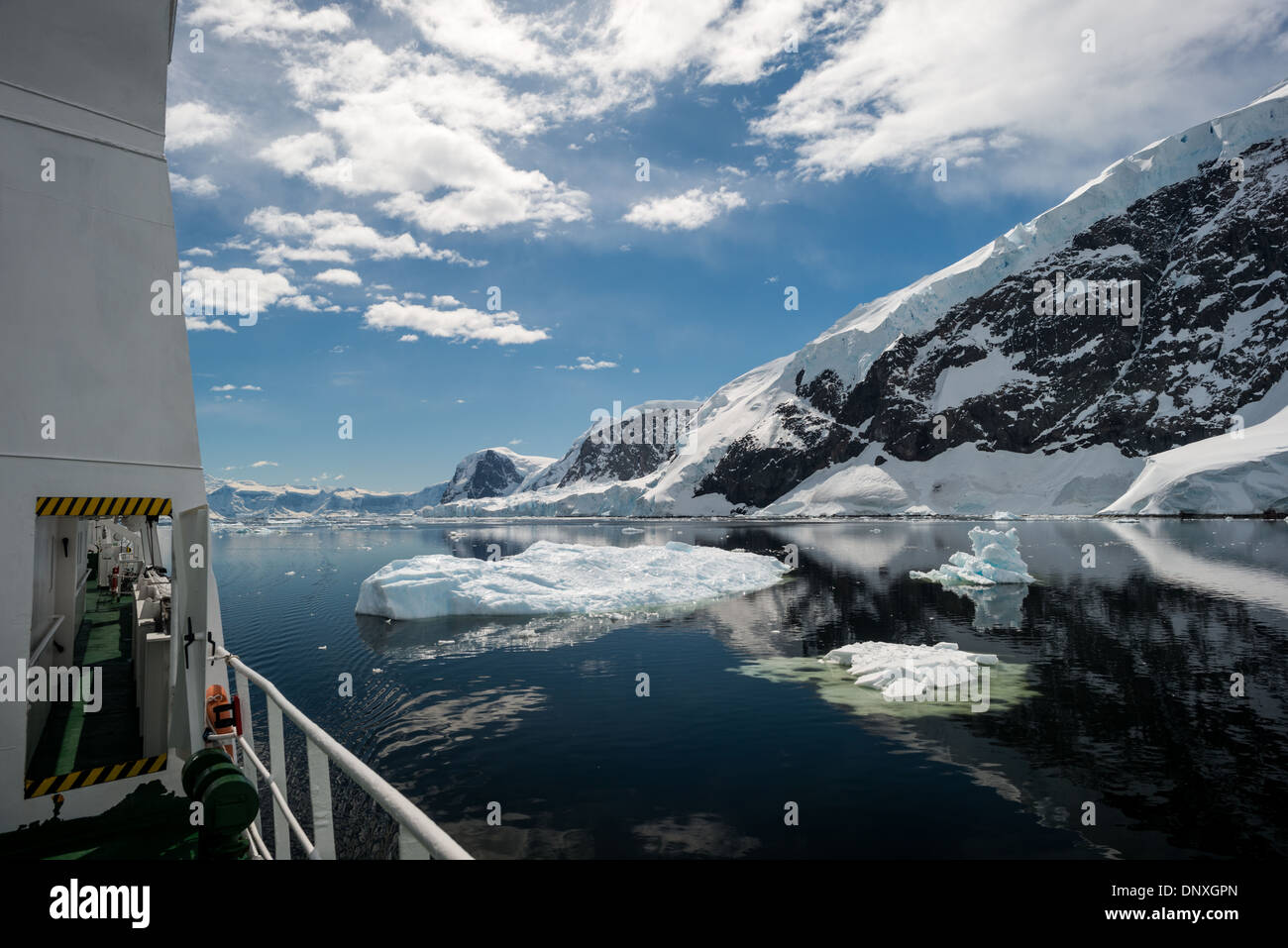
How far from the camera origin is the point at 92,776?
21.6 feet

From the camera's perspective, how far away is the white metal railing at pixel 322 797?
117 inches

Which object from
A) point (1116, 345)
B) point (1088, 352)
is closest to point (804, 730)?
point (1088, 352)

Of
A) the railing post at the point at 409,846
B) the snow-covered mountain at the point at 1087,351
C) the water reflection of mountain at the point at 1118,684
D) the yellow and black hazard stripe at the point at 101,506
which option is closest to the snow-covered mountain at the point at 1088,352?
the snow-covered mountain at the point at 1087,351

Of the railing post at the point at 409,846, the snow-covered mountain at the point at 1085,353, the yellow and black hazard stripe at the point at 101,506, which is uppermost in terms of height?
the snow-covered mountain at the point at 1085,353

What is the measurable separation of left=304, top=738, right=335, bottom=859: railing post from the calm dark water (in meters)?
6.64

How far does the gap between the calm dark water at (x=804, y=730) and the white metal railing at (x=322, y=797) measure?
16.5ft

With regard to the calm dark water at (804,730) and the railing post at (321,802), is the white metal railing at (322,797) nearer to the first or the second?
the railing post at (321,802)

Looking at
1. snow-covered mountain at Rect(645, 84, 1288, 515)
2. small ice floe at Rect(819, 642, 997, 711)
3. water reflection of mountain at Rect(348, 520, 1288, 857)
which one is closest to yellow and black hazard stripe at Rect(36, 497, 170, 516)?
water reflection of mountain at Rect(348, 520, 1288, 857)

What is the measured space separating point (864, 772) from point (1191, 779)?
20.5 feet

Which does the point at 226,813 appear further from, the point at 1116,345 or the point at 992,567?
the point at 1116,345

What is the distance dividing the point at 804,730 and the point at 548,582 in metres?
22.2

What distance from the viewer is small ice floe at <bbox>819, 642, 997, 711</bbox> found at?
1861cm

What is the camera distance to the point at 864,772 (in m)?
13.5
